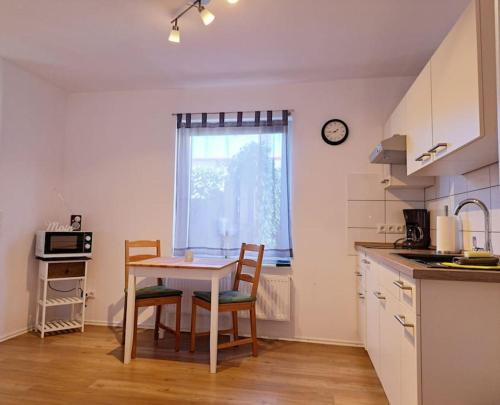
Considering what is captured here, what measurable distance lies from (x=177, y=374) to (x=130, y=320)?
56 cm

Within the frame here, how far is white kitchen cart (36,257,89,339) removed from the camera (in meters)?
3.22

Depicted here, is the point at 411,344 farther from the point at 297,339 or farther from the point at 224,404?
the point at 297,339

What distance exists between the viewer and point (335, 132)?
3.28 metres

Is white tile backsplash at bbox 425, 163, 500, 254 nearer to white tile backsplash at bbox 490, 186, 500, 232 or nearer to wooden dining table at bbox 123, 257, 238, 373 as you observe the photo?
white tile backsplash at bbox 490, 186, 500, 232

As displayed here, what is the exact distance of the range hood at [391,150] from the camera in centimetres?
246

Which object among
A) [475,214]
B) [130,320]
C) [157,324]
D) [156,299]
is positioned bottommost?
[157,324]

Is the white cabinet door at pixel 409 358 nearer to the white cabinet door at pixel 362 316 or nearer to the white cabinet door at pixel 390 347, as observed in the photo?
the white cabinet door at pixel 390 347

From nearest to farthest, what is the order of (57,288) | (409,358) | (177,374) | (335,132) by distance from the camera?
1. (409,358)
2. (177,374)
3. (335,132)
4. (57,288)

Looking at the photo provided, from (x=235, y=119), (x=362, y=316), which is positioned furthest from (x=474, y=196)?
(x=235, y=119)

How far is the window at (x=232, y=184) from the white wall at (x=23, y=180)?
1.38 metres

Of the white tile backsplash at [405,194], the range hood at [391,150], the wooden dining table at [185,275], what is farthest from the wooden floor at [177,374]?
the range hood at [391,150]

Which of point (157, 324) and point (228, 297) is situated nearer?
point (228, 297)

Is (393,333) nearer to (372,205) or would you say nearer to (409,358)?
(409,358)

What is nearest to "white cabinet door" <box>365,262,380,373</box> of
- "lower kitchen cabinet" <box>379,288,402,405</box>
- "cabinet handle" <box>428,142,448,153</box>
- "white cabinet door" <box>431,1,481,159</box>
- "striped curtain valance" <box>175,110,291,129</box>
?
"lower kitchen cabinet" <box>379,288,402,405</box>
